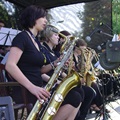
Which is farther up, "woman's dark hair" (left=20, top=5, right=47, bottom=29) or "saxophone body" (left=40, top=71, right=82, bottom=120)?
"woman's dark hair" (left=20, top=5, right=47, bottom=29)

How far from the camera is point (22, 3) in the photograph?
7945mm

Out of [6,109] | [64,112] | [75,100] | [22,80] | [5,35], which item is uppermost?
[5,35]

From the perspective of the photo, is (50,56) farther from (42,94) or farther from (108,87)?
(108,87)

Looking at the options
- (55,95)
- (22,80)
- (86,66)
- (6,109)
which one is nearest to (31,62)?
(22,80)

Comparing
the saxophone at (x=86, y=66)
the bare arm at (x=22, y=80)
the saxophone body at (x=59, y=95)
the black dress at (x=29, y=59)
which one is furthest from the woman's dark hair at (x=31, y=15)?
the saxophone at (x=86, y=66)

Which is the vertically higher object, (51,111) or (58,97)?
(58,97)

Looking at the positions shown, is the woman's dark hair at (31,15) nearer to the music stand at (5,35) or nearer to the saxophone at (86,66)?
the saxophone at (86,66)

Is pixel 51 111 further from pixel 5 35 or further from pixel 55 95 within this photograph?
pixel 5 35

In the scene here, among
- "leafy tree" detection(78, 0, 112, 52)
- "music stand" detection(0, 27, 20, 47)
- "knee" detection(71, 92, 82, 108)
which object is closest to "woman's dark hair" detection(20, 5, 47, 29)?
"knee" detection(71, 92, 82, 108)

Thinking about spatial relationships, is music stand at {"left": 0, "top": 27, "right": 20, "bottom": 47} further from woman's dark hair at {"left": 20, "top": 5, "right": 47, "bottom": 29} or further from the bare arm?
the bare arm

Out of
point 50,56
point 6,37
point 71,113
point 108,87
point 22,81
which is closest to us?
point 22,81

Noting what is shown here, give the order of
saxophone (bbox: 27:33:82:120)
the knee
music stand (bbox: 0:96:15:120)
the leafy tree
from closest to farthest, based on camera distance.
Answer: music stand (bbox: 0:96:15:120) → saxophone (bbox: 27:33:82:120) → the knee → the leafy tree

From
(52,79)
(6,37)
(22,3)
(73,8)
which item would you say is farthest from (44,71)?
(73,8)

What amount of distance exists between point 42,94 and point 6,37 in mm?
2611
